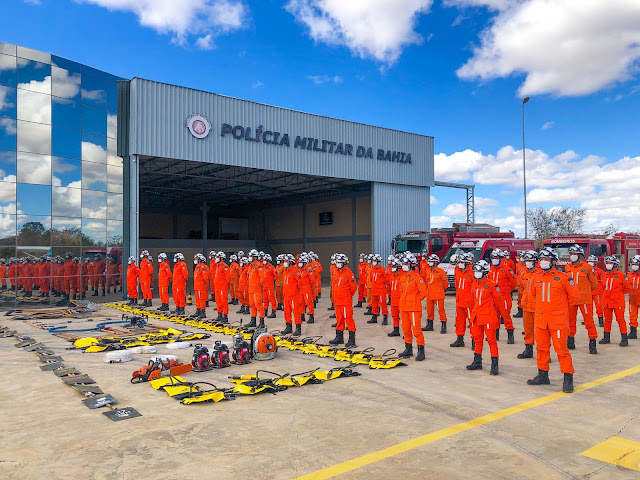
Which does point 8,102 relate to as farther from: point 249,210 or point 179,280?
point 249,210

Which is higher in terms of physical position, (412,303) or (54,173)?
(54,173)

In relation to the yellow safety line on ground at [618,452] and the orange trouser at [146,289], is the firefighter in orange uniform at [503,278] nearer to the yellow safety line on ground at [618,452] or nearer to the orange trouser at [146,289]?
the yellow safety line on ground at [618,452]

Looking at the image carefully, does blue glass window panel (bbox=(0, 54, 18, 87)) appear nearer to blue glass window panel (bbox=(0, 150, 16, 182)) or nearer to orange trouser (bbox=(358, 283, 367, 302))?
blue glass window panel (bbox=(0, 150, 16, 182))

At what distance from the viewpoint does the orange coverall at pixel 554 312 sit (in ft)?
22.6

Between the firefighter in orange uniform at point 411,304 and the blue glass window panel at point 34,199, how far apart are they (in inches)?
633

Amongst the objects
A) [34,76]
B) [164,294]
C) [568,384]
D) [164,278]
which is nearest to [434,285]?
[568,384]

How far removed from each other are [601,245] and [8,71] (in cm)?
2580

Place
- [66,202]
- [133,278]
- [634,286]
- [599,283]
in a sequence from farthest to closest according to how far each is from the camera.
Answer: [66,202] < [133,278] < [599,283] < [634,286]

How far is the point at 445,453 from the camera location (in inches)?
188

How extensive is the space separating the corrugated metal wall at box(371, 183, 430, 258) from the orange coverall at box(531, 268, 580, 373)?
2179cm

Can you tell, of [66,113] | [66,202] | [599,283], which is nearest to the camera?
[599,283]

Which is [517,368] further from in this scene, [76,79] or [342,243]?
[342,243]

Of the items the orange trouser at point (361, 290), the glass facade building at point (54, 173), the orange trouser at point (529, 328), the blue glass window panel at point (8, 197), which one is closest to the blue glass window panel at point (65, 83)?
the glass facade building at point (54, 173)

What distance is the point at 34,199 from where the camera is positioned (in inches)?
739
